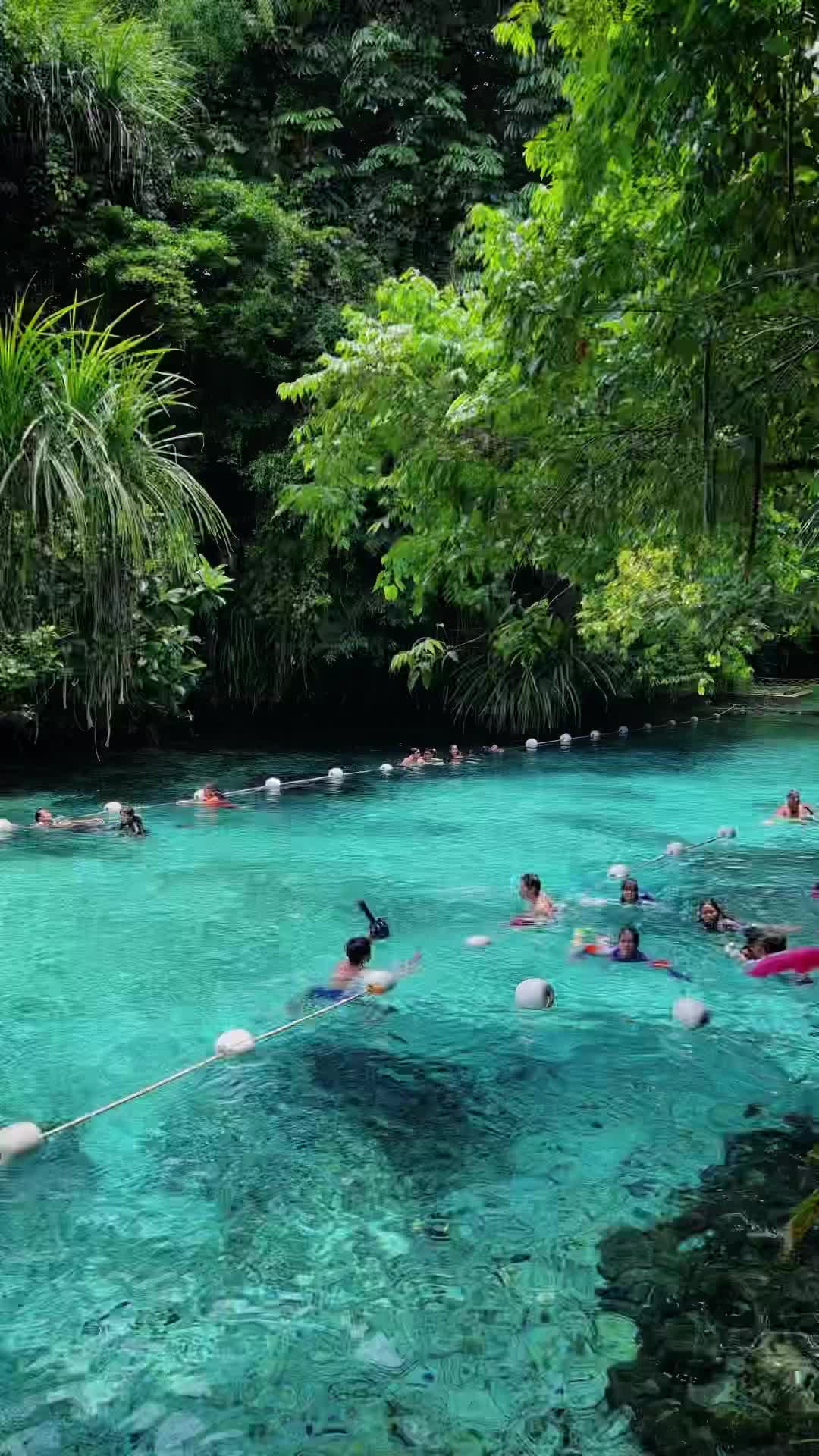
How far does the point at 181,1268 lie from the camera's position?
178 inches

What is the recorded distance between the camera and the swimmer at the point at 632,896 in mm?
10070

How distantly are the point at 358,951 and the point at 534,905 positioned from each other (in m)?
2.12

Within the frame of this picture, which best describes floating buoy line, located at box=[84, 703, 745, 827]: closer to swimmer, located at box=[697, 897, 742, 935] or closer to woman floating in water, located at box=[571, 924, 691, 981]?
woman floating in water, located at box=[571, 924, 691, 981]

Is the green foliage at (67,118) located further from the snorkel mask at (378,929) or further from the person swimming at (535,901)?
the person swimming at (535,901)

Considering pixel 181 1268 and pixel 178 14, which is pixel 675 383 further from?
pixel 178 14

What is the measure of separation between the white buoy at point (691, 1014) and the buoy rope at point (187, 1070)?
7.10ft

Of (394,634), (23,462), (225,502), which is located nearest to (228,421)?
(225,502)

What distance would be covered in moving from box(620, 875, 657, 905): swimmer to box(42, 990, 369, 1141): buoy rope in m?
3.04

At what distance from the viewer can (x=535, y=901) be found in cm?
985

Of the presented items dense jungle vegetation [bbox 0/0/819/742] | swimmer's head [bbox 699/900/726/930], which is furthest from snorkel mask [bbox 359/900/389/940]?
swimmer's head [bbox 699/900/726/930]

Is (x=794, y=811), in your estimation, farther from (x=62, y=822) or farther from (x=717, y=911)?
(x=62, y=822)

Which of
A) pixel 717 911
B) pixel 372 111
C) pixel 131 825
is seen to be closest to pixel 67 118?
pixel 372 111

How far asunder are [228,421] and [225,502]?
1.88 metres

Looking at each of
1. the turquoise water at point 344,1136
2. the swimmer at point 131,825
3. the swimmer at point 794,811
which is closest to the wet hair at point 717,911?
the turquoise water at point 344,1136
